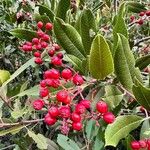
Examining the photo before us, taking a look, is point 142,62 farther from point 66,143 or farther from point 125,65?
point 66,143

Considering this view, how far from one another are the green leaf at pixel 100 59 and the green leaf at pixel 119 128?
0.18 metres

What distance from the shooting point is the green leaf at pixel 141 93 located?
1447mm

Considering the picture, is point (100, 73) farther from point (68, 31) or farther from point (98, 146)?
point (98, 146)

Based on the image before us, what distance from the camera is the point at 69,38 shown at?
182cm

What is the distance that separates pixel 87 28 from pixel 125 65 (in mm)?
315

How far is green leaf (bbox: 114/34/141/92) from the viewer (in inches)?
60.6

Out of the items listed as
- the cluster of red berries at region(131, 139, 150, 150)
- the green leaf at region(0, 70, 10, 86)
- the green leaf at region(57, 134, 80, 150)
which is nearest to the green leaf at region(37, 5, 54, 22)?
the green leaf at region(0, 70, 10, 86)

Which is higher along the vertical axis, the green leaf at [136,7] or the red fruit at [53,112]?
the green leaf at [136,7]

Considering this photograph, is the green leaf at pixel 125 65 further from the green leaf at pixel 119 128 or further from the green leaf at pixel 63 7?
the green leaf at pixel 63 7

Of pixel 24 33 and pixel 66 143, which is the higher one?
pixel 24 33

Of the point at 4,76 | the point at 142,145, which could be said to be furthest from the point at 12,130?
the point at 142,145

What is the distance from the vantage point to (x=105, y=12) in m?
3.35

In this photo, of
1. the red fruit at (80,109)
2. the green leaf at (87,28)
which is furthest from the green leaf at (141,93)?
the green leaf at (87,28)

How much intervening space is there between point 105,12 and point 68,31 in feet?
5.24
